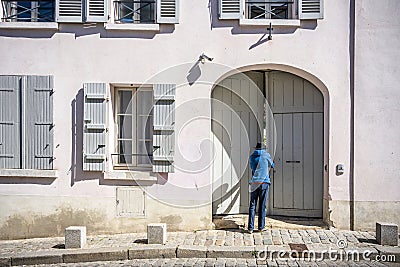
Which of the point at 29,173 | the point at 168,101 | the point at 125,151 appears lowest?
the point at 29,173

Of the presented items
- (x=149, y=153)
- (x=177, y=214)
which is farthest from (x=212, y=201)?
(x=149, y=153)

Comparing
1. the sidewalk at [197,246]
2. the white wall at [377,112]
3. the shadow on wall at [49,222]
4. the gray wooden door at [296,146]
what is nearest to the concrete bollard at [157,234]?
the sidewalk at [197,246]

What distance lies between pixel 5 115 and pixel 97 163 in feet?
6.39

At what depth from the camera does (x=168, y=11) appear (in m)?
8.48

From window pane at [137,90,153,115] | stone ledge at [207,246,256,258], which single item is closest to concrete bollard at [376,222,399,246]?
stone ledge at [207,246,256,258]

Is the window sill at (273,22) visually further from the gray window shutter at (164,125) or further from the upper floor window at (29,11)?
the upper floor window at (29,11)

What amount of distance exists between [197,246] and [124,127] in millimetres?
2740

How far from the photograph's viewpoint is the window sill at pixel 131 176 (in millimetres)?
8531

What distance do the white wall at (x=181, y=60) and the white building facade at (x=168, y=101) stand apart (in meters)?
0.02

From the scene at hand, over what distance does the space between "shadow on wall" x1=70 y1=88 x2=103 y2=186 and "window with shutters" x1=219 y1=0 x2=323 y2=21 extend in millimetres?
3104

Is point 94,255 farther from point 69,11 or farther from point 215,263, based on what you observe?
point 69,11

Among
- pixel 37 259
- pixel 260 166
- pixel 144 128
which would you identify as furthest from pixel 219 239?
pixel 37 259

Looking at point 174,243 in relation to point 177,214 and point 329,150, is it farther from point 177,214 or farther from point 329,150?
point 329,150

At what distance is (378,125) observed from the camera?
8414mm
